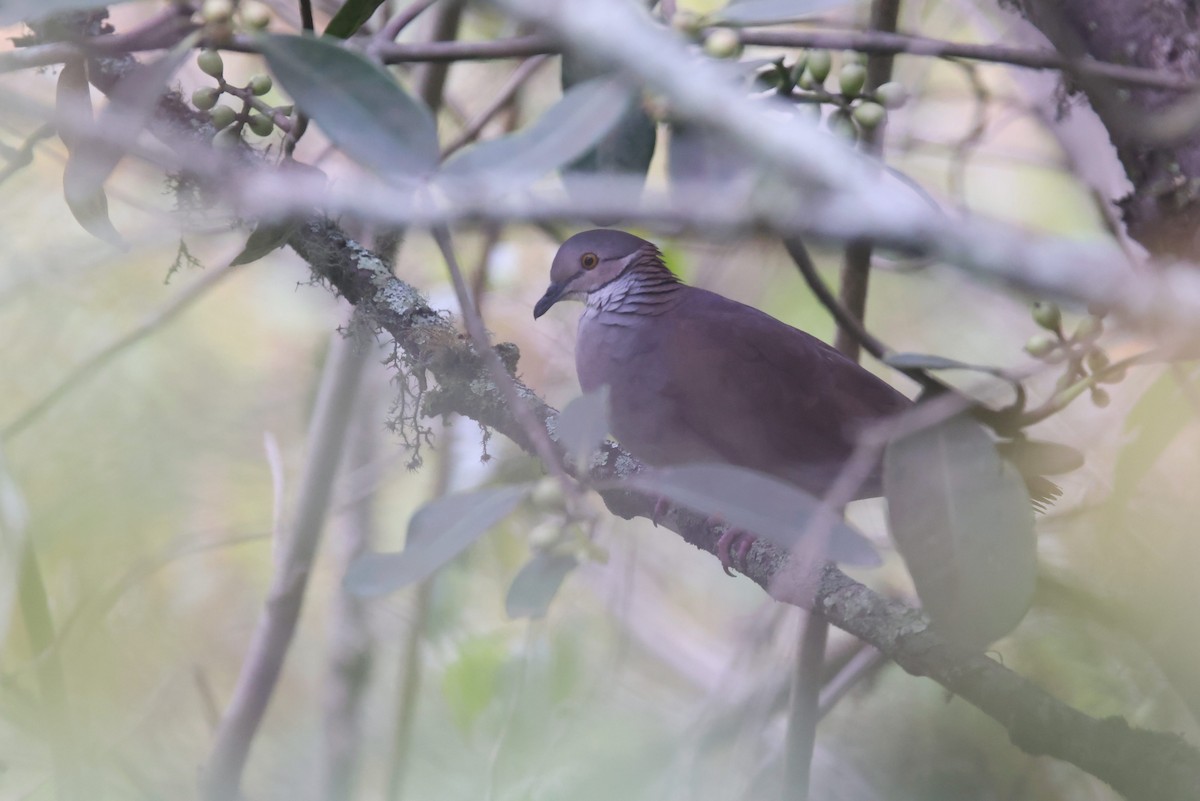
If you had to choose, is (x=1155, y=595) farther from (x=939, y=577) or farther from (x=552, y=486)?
(x=552, y=486)

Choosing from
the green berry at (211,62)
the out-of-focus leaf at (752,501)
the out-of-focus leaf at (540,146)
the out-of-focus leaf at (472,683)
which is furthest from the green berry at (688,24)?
the out-of-focus leaf at (472,683)

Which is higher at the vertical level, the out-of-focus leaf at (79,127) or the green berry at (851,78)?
the green berry at (851,78)

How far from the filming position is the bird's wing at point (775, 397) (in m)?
2.20

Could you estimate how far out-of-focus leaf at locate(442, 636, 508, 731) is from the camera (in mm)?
2529

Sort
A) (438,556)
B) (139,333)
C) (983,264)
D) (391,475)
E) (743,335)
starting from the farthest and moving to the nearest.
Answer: (391,475)
(139,333)
(743,335)
(983,264)
(438,556)

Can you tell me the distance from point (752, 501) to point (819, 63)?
1.03 meters

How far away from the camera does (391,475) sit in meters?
3.36

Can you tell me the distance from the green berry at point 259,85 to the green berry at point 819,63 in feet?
3.09

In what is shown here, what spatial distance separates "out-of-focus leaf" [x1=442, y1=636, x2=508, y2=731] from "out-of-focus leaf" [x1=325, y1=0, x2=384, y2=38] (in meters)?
1.54

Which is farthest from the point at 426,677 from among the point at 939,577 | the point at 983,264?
the point at 983,264

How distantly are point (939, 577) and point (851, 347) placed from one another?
3.84 ft

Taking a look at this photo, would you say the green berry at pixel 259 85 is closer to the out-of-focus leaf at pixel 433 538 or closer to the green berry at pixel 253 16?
the green berry at pixel 253 16

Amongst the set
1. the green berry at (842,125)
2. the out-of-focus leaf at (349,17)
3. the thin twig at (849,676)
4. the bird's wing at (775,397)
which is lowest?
the thin twig at (849,676)

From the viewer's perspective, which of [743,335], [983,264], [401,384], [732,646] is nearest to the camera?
[983,264]
